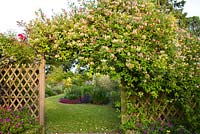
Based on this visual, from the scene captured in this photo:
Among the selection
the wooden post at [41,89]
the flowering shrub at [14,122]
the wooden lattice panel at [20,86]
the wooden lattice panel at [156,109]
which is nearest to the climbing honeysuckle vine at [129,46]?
the wooden lattice panel at [156,109]

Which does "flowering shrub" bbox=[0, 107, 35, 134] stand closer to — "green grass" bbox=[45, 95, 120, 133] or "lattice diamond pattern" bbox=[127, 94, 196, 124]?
"green grass" bbox=[45, 95, 120, 133]

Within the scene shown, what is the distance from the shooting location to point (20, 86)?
5.65 metres

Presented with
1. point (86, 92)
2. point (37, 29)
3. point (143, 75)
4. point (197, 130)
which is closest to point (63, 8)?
point (37, 29)

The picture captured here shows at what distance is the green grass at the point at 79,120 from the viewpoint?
6.63 meters

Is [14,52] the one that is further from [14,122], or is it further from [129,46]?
[129,46]

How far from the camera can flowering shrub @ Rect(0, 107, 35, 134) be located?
4.19 m

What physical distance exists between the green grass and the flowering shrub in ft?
4.83

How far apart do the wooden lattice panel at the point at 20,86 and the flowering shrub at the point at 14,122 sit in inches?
15.6

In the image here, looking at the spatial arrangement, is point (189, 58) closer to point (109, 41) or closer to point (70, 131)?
point (109, 41)

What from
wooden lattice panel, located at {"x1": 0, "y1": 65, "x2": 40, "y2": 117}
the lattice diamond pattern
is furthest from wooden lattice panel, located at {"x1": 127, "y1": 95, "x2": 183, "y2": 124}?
wooden lattice panel, located at {"x1": 0, "y1": 65, "x2": 40, "y2": 117}

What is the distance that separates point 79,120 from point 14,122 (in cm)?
345

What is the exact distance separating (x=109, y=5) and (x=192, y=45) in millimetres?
1866

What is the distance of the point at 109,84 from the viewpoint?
36.4 feet

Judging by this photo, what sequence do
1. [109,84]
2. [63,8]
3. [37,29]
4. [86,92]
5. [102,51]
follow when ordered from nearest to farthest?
1. [102,51]
2. [37,29]
3. [63,8]
4. [109,84]
5. [86,92]
